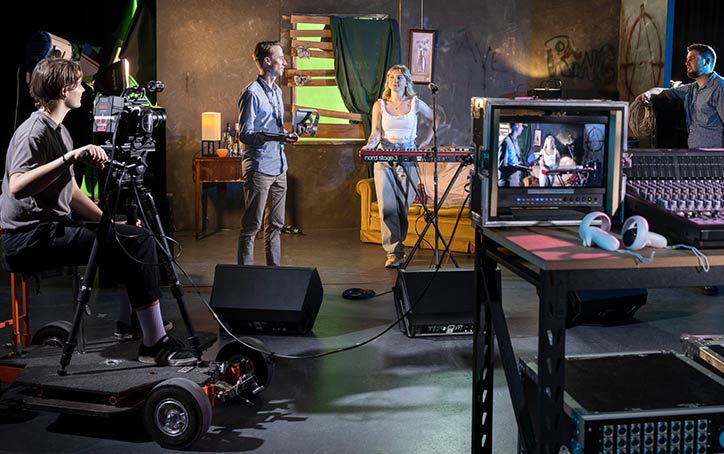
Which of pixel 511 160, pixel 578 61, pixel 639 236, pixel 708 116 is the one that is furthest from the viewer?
pixel 578 61

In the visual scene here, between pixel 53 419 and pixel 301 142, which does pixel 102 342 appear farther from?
pixel 301 142

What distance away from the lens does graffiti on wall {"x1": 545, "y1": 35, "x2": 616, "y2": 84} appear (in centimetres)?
951

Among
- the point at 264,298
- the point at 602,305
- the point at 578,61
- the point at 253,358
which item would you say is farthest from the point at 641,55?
the point at 253,358

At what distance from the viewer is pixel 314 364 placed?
452 centimetres

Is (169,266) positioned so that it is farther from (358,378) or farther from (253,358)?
(358,378)

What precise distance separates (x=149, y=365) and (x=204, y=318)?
5.48 feet

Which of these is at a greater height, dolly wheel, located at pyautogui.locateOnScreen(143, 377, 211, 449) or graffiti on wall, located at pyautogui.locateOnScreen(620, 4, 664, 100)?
graffiti on wall, located at pyautogui.locateOnScreen(620, 4, 664, 100)

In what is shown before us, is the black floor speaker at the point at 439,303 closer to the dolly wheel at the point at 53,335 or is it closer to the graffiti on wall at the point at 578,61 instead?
the dolly wheel at the point at 53,335

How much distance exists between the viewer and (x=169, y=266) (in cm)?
370

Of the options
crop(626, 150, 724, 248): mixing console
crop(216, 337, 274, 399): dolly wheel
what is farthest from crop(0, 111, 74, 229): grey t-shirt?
crop(626, 150, 724, 248): mixing console

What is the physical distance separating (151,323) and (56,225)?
60 cm

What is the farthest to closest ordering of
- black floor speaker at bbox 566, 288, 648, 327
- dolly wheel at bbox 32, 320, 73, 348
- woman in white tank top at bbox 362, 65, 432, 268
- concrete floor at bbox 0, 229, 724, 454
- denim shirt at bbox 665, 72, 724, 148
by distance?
woman in white tank top at bbox 362, 65, 432, 268 → denim shirt at bbox 665, 72, 724, 148 → black floor speaker at bbox 566, 288, 648, 327 → dolly wheel at bbox 32, 320, 73, 348 → concrete floor at bbox 0, 229, 724, 454

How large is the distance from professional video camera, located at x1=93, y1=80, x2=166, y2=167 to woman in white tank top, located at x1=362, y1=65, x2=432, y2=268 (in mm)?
3247

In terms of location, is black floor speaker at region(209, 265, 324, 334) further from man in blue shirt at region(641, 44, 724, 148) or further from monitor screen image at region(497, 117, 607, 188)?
man in blue shirt at region(641, 44, 724, 148)
